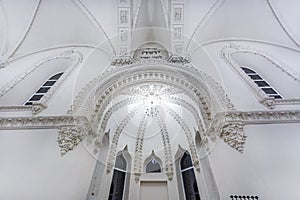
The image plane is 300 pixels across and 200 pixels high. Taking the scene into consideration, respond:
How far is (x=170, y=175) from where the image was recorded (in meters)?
7.36

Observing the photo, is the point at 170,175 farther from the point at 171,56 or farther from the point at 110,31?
the point at 110,31

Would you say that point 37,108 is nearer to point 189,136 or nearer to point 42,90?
point 42,90

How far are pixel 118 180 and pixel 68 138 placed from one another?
312 cm

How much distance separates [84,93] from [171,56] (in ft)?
10.1

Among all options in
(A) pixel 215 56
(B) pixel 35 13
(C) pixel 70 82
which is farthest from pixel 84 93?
(A) pixel 215 56

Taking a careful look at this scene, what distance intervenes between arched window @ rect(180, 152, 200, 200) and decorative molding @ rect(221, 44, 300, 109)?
3187 mm

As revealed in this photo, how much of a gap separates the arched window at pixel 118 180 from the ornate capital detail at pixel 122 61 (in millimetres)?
3217

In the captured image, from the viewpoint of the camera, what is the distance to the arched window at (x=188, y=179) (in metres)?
6.57

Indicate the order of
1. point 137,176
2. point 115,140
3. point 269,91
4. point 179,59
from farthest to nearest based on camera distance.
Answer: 1. point 137,176
2. point 115,140
3. point 179,59
4. point 269,91

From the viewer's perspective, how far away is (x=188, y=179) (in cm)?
710

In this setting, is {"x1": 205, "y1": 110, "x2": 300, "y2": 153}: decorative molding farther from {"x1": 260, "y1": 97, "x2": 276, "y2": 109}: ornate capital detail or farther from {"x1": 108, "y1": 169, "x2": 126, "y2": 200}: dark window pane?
{"x1": 108, "y1": 169, "x2": 126, "y2": 200}: dark window pane

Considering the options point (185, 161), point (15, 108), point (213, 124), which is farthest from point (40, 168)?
point (185, 161)

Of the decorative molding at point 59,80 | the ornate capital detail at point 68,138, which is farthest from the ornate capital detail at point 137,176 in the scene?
the decorative molding at point 59,80

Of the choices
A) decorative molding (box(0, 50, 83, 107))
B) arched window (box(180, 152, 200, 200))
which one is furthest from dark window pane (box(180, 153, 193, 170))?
decorative molding (box(0, 50, 83, 107))
